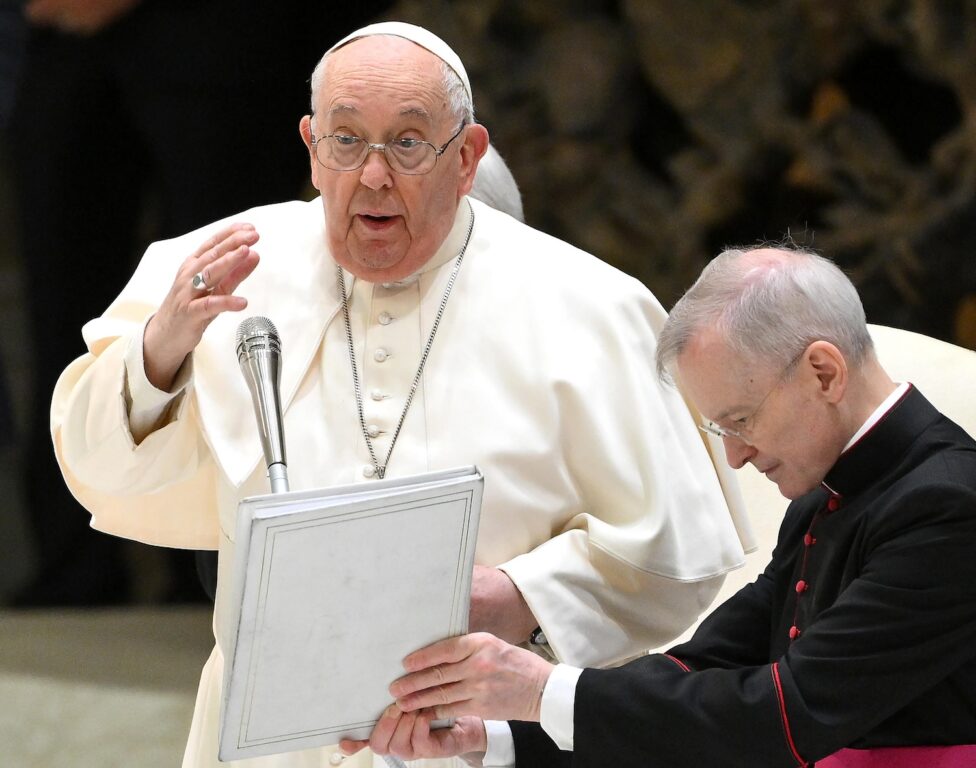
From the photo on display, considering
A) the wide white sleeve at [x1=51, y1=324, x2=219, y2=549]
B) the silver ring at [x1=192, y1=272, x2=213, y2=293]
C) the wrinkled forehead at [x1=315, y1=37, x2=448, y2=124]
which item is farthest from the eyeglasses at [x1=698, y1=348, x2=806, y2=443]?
the wide white sleeve at [x1=51, y1=324, x2=219, y2=549]

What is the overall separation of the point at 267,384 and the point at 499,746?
0.85 m

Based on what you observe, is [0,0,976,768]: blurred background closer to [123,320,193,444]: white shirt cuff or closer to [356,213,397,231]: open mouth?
[123,320,193,444]: white shirt cuff

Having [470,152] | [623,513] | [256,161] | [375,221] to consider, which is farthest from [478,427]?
[256,161]

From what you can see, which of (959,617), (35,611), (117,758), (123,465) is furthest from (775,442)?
(35,611)

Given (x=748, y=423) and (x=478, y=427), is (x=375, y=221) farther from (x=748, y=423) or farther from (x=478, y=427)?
(x=748, y=423)

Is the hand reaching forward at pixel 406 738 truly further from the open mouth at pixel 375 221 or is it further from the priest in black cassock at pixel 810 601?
the open mouth at pixel 375 221

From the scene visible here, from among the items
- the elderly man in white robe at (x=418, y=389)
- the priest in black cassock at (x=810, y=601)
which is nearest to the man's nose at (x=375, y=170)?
the elderly man in white robe at (x=418, y=389)

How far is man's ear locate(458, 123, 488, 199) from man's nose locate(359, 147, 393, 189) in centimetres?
22

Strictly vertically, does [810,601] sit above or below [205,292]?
below

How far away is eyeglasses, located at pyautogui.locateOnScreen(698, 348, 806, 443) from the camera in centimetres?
255

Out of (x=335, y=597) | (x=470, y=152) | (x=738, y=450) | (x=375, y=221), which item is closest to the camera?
(x=335, y=597)

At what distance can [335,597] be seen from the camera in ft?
8.04

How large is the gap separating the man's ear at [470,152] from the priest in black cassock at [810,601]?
616mm

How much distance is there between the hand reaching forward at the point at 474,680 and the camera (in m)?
2.59
